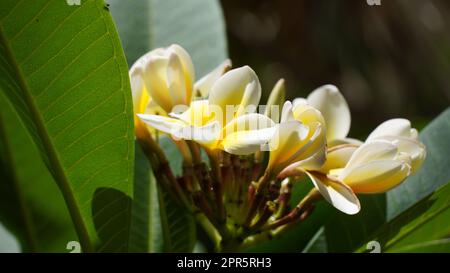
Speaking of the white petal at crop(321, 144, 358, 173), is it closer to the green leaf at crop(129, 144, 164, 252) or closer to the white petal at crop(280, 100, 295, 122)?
the white petal at crop(280, 100, 295, 122)

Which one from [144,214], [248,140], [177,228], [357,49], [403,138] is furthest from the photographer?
[357,49]

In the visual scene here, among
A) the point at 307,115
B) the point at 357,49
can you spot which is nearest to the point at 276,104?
the point at 307,115

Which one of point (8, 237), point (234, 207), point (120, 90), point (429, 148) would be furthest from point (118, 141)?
point (429, 148)

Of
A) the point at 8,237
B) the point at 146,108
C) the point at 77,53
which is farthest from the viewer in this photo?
the point at 8,237

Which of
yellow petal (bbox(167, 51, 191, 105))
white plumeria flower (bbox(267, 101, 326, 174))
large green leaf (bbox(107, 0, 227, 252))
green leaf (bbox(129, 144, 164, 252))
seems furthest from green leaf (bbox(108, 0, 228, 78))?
white plumeria flower (bbox(267, 101, 326, 174))

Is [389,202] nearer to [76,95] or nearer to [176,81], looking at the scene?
[176,81]
